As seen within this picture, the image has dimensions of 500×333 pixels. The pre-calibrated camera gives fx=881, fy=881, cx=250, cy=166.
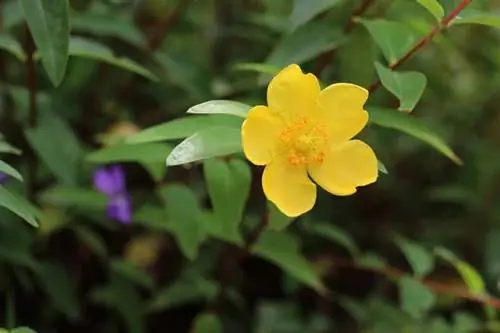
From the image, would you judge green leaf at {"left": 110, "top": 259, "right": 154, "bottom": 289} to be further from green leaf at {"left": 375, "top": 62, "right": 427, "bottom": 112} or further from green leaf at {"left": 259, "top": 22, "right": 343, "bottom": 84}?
green leaf at {"left": 375, "top": 62, "right": 427, "bottom": 112}

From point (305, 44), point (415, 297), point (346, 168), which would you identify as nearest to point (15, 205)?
point (346, 168)

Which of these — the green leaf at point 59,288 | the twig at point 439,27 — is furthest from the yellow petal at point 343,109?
the green leaf at point 59,288

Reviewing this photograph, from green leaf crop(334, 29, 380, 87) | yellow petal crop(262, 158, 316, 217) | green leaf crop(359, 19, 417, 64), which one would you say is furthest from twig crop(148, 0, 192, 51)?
yellow petal crop(262, 158, 316, 217)

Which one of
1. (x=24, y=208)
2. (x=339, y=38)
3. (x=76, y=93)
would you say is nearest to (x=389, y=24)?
(x=339, y=38)

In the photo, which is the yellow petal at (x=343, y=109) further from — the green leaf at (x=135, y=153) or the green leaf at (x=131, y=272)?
the green leaf at (x=131, y=272)

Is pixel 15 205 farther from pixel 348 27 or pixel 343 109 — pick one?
pixel 348 27
